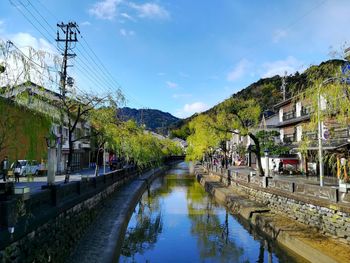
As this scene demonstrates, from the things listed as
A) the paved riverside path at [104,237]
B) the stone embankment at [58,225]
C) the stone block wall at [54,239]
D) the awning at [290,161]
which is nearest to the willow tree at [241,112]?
the awning at [290,161]

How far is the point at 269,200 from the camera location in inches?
735

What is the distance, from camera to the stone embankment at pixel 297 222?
10906mm

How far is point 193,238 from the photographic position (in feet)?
52.0

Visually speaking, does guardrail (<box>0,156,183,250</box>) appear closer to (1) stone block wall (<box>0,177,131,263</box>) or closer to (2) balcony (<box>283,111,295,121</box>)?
(1) stone block wall (<box>0,177,131,263</box>)

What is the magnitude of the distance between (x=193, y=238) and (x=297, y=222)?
482 cm

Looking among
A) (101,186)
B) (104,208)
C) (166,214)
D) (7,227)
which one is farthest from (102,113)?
(7,227)

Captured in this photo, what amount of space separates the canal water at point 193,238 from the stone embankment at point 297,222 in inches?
20.2

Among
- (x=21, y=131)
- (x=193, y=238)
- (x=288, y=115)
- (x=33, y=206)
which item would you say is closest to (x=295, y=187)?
(x=193, y=238)

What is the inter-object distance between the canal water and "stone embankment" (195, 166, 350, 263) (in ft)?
1.69

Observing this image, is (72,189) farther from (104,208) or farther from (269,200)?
(269,200)

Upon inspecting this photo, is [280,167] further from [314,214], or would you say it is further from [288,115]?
[314,214]

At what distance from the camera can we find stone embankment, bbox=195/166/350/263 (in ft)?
→ 35.8

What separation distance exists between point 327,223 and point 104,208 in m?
11.6

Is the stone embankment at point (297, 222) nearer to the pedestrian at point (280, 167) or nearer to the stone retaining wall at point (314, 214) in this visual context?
the stone retaining wall at point (314, 214)
